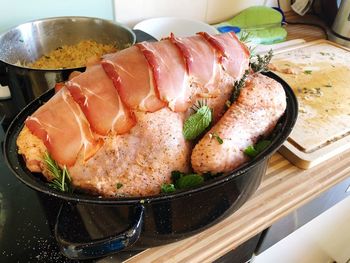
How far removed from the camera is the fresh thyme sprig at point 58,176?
0.40 metres

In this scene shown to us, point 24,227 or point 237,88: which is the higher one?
point 237,88

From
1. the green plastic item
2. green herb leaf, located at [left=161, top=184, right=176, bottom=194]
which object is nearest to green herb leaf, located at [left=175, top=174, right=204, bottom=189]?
green herb leaf, located at [left=161, top=184, right=176, bottom=194]

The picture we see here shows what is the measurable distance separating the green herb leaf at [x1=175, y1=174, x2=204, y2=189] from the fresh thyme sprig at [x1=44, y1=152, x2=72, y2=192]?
0.14 metres

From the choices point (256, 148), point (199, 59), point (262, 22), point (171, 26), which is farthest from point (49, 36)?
point (262, 22)

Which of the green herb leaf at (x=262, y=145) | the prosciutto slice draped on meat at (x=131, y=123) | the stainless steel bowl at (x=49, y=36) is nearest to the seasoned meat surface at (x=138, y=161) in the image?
the prosciutto slice draped on meat at (x=131, y=123)

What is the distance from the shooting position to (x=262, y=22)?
1146 millimetres

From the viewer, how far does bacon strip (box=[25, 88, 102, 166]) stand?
16.3 inches

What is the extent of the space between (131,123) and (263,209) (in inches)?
11.1

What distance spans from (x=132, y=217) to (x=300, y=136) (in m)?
0.44

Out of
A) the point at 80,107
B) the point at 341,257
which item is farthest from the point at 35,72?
the point at 341,257

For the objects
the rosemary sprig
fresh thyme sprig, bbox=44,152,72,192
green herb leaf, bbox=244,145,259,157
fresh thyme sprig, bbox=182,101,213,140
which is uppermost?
the rosemary sprig

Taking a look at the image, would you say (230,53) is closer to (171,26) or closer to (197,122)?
(197,122)

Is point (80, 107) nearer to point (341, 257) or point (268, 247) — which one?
point (268, 247)

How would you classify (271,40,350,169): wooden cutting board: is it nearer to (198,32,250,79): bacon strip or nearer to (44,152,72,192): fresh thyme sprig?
(198,32,250,79): bacon strip
